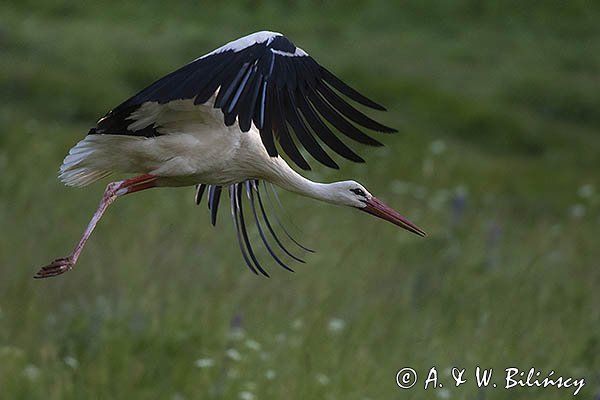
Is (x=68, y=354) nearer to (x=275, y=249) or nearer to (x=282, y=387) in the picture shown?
(x=282, y=387)

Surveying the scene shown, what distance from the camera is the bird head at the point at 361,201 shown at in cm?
471

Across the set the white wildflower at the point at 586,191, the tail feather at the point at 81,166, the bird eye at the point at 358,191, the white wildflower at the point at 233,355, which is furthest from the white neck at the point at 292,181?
the white wildflower at the point at 586,191

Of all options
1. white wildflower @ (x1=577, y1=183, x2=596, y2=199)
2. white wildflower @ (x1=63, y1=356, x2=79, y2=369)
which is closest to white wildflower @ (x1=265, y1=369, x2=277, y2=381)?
white wildflower @ (x1=63, y1=356, x2=79, y2=369)

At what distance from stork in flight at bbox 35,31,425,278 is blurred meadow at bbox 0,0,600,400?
0.98 m

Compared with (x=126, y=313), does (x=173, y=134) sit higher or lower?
higher

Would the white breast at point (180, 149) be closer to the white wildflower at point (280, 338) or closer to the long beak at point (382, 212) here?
the long beak at point (382, 212)

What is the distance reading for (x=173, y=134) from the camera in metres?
4.41

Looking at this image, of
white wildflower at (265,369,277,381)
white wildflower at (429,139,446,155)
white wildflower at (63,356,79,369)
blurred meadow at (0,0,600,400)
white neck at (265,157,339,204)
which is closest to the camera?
white neck at (265,157,339,204)

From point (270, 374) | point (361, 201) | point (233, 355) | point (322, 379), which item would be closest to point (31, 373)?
point (233, 355)

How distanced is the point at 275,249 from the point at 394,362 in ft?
5.85

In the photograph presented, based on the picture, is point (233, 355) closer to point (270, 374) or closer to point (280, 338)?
point (270, 374)

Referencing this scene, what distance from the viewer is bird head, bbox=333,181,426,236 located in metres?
4.71

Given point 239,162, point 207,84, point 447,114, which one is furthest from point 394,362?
point 447,114

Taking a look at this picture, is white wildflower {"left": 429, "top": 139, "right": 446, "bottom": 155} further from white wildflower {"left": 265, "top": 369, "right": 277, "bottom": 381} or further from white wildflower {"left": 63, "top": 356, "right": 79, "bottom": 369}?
white wildflower {"left": 63, "top": 356, "right": 79, "bottom": 369}
